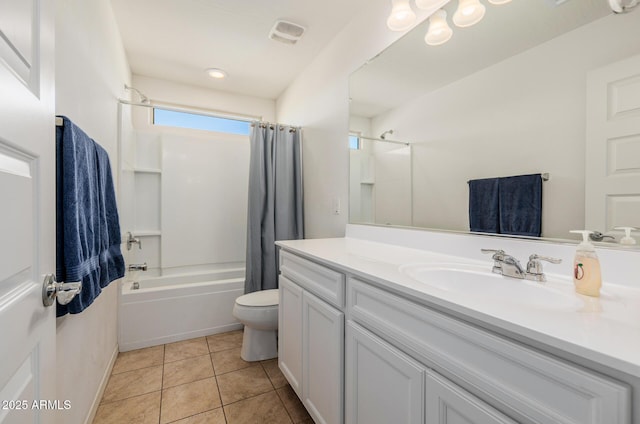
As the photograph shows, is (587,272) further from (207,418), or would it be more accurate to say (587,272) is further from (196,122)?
(196,122)

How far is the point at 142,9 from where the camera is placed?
1874mm

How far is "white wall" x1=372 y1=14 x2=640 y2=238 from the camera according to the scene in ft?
3.00

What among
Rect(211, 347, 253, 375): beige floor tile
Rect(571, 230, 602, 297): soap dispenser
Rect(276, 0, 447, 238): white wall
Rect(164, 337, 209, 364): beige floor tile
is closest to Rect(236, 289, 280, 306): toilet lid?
Rect(211, 347, 253, 375): beige floor tile

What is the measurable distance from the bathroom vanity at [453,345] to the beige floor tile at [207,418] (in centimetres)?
46

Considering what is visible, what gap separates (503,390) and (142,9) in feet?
8.80

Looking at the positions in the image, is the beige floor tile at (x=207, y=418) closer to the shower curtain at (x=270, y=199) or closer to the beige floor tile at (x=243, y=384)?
the beige floor tile at (x=243, y=384)

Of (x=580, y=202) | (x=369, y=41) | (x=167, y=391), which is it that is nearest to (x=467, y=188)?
(x=580, y=202)

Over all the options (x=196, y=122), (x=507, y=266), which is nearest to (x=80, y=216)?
(x=507, y=266)

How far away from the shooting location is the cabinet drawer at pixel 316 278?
1.13m

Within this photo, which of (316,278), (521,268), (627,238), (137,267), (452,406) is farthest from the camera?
(137,267)

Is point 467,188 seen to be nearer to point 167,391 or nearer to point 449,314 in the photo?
point 449,314

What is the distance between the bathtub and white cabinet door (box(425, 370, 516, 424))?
2.07 metres

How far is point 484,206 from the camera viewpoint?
47.0 inches

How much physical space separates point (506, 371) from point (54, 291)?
105 centimetres
